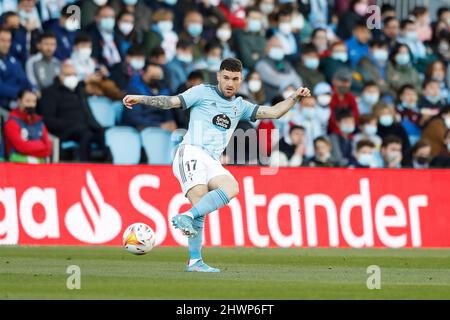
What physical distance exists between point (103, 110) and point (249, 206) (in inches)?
146

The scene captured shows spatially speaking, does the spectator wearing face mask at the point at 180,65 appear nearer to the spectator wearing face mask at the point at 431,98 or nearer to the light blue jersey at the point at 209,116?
the spectator wearing face mask at the point at 431,98

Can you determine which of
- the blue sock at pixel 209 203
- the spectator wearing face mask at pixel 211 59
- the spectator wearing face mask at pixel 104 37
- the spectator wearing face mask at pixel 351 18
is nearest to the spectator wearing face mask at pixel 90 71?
the spectator wearing face mask at pixel 104 37

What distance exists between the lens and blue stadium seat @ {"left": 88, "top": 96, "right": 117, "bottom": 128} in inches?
925

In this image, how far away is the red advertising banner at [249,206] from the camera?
20.6m

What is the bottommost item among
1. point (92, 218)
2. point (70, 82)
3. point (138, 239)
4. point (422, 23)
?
point (92, 218)

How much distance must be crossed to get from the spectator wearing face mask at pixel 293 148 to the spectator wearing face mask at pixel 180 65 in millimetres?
Result: 2268

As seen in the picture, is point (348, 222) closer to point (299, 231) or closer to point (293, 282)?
point (299, 231)

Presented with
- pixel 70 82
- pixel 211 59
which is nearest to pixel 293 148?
pixel 211 59

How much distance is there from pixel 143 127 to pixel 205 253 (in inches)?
193

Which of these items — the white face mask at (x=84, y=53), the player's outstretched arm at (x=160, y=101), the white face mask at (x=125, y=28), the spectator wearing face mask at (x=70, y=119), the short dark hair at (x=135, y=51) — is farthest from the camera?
the white face mask at (x=125, y=28)

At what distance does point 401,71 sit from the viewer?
2844 centimetres

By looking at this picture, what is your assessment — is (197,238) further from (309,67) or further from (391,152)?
(309,67)

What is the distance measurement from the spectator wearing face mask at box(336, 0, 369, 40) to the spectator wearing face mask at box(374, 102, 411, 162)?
9.15 feet

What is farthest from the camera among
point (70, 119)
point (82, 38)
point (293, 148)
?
point (293, 148)
